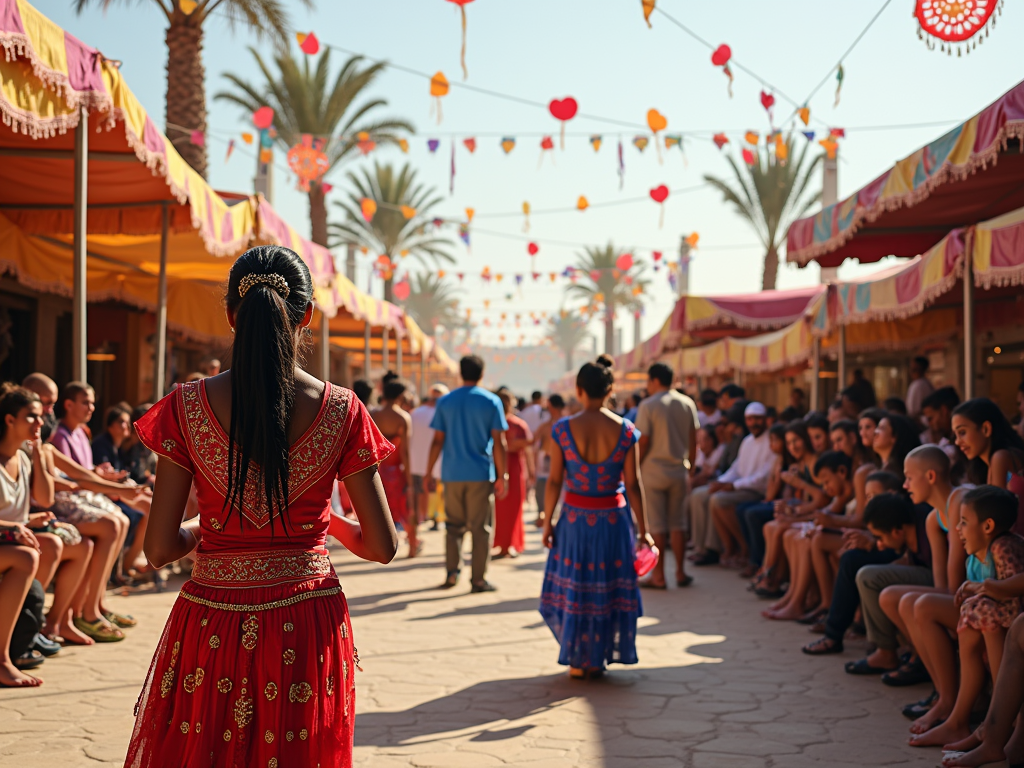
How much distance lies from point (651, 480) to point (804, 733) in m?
4.50

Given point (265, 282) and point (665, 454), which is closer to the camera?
point (265, 282)

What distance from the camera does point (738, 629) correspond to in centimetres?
727

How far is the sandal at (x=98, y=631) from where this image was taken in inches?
251

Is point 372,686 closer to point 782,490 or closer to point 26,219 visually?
point 782,490

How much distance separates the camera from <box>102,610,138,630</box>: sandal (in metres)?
6.75

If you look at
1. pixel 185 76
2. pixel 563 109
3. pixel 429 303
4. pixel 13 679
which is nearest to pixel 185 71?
pixel 185 76

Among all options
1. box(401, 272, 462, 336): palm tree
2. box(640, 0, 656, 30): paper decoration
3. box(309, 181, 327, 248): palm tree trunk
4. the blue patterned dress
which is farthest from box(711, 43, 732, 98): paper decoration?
box(401, 272, 462, 336): palm tree

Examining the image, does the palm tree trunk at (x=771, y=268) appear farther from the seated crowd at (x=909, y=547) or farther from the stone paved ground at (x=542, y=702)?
the stone paved ground at (x=542, y=702)

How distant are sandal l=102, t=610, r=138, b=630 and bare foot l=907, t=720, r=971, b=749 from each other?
501 centimetres

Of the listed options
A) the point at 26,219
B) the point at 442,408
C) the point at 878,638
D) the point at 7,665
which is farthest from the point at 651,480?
the point at 26,219

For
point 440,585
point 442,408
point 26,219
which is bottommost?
point 440,585

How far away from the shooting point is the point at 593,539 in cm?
586

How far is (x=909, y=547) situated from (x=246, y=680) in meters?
4.70

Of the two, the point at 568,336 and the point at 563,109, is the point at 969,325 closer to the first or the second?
the point at 563,109
